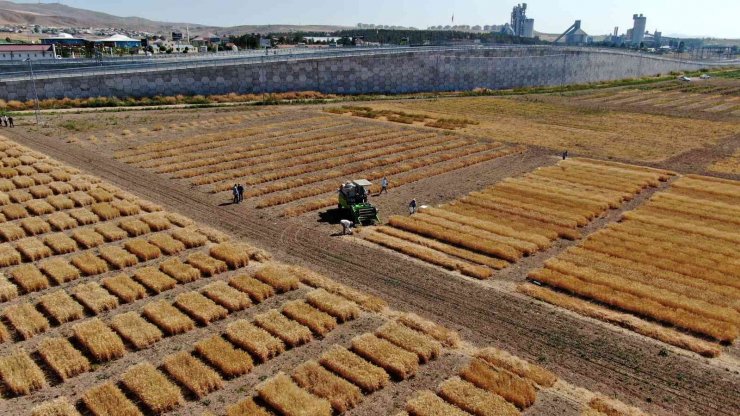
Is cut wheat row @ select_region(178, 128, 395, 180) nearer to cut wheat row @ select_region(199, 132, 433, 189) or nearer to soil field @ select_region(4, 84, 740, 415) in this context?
cut wheat row @ select_region(199, 132, 433, 189)

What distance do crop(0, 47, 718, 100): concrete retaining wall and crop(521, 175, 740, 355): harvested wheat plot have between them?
8513 centimetres

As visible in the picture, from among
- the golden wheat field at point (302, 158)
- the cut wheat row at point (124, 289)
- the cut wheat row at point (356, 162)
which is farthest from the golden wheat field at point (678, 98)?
the cut wheat row at point (124, 289)

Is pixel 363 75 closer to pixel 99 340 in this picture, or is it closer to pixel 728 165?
pixel 728 165

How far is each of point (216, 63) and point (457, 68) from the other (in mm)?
60945

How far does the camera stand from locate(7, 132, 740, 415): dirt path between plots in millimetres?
21047

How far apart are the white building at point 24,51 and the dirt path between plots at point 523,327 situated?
379 feet

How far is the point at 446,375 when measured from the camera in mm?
21672

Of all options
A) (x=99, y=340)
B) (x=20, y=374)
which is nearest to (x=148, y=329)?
(x=99, y=340)

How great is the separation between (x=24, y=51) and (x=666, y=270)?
146 metres

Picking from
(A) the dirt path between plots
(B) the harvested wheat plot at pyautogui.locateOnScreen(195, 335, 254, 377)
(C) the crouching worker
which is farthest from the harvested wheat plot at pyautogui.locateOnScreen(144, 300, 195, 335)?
(C) the crouching worker

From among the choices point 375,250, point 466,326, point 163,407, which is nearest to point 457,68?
point 375,250

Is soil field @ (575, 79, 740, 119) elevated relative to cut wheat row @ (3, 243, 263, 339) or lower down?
elevated

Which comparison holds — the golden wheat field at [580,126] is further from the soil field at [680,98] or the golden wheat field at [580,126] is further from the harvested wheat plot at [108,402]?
the harvested wheat plot at [108,402]

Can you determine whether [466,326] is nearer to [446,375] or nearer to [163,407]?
[446,375]
